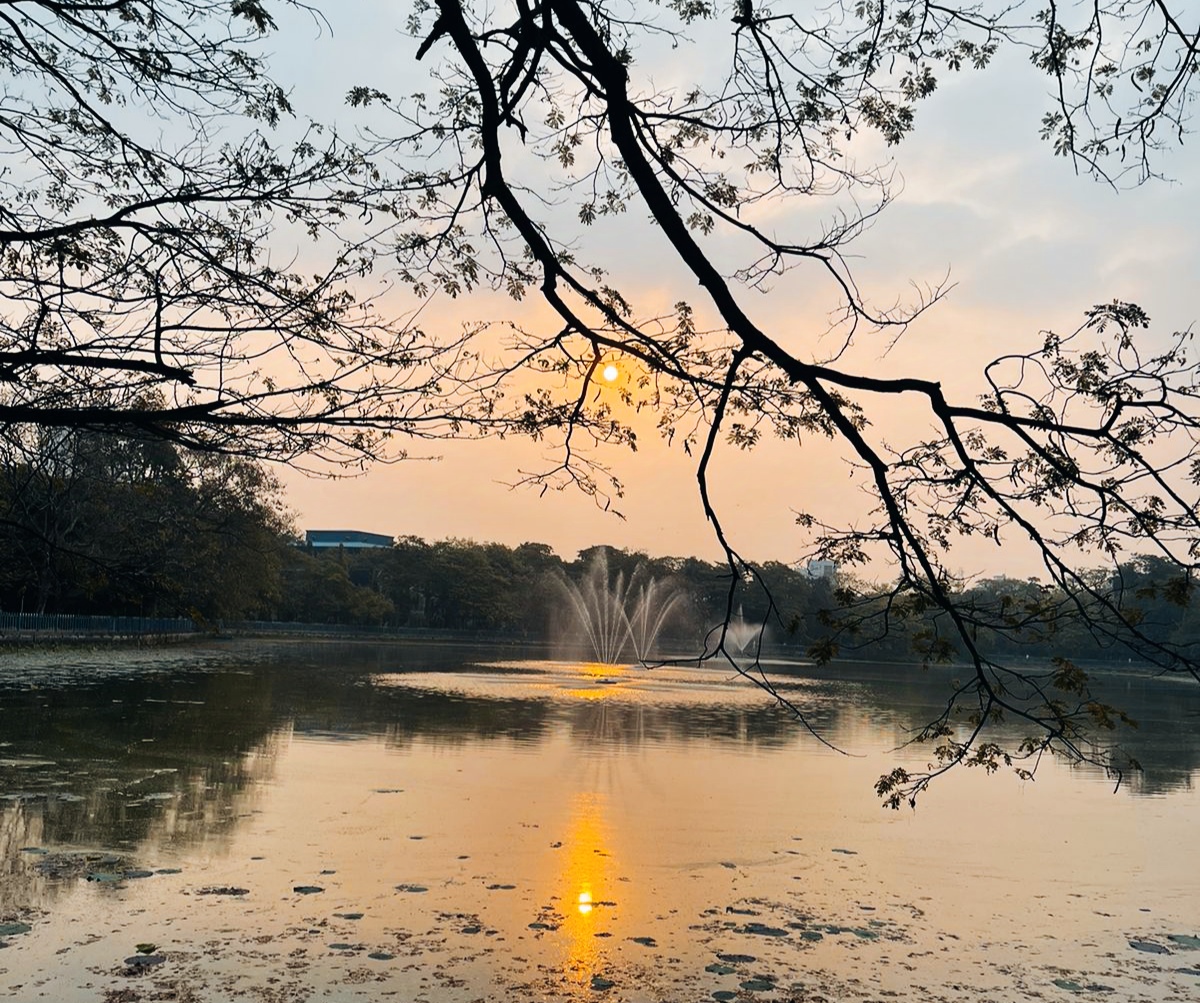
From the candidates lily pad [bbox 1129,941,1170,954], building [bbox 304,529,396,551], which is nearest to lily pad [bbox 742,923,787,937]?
lily pad [bbox 1129,941,1170,954]

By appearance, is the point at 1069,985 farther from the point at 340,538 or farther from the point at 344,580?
the point at 340,538

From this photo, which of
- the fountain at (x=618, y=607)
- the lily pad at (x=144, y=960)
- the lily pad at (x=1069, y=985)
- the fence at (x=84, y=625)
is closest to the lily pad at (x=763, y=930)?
the lily pad at (x=1069, y=985)

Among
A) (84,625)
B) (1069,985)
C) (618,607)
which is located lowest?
(1069,985)

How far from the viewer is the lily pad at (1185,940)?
7.92 metres

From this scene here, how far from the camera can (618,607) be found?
274 ft

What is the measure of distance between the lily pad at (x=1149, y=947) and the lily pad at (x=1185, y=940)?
175mm

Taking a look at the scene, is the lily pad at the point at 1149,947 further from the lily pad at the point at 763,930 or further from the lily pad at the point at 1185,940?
the lily pad at the point at 763,930

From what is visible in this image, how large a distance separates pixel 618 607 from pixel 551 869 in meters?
74.3

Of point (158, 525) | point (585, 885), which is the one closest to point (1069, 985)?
point (585, 885)

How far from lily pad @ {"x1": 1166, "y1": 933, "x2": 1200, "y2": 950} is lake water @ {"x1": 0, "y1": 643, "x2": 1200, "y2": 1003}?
0.08 feet

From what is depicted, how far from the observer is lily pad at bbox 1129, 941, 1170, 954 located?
Result: 7762mm

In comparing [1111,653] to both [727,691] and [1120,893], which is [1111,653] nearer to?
[727,691]

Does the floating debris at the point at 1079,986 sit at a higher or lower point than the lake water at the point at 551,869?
lower

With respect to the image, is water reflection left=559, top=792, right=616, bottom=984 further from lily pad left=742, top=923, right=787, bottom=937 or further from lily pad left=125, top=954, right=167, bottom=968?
lily pad left=125, top=954, right=167, bottom=968
